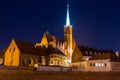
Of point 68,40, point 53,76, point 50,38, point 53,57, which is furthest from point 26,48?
point 68,40

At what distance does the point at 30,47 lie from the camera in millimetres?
90938

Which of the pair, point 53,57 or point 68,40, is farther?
point 68,40

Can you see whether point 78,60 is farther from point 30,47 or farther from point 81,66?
point 30,47

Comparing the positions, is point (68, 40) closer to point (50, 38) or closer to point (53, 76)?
point (50, 38)

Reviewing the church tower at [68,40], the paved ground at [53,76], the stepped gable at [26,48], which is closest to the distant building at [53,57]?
the stepped gable at [26,48]

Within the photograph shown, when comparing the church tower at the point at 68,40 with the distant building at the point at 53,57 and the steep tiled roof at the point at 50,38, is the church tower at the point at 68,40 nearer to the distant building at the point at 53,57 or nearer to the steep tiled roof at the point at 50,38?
the distant building at the point at 53,57

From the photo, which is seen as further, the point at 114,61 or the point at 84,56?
the point at 84,56

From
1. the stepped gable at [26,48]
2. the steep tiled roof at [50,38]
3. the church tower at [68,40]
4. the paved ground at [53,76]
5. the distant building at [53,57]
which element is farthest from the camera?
the church tower at [68,40]

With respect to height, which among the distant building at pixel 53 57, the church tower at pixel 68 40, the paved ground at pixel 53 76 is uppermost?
the church tower at pixel 68 40

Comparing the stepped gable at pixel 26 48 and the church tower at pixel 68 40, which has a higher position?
the church tower at pixel 68 40

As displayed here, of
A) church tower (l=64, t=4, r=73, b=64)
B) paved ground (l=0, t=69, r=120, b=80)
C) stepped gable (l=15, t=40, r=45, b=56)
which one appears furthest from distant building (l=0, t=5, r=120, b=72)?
paved ground (l=0, t=69, r=120, b=80)

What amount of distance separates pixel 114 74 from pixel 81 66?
86.2ft

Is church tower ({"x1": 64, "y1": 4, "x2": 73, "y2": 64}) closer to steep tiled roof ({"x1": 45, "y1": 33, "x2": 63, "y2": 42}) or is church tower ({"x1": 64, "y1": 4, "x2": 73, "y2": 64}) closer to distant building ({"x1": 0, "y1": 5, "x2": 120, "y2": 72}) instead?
distant building ({"x1": 0, "y1": 5, "x2": 120, "y2": 72})

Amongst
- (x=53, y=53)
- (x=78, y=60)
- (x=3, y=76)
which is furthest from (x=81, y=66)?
(x=3, y=76)
